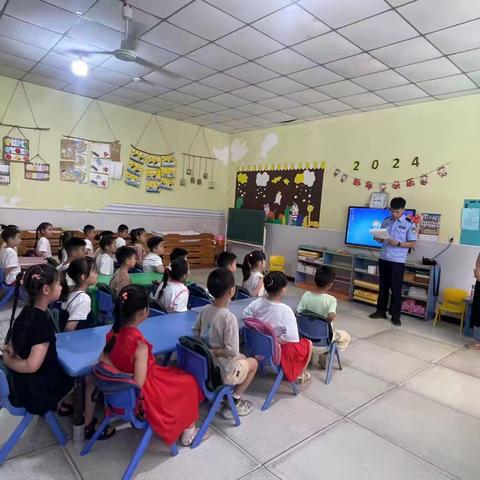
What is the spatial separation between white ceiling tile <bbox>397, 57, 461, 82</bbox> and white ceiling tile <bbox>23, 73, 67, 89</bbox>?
479 cm

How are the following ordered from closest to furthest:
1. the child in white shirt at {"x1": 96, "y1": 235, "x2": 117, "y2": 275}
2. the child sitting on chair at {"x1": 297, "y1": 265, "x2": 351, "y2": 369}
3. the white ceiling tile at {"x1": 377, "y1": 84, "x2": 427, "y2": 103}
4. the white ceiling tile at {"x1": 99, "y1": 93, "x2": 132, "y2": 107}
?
the child sitting on chair at {"x1": 297, "y1": 265, "x2": 351, "y2": 369} → the child in white shirt at {"x1": 96, "y1": 235, "x2": 117, "y2": 275} → the white ceiling tile at {"x1": 377, "y1": 84, "x2": 427, "y2": 103} → the white ceiling tile at {"x1": 99, "y1": 93, "x2": 132, "y2": 107}

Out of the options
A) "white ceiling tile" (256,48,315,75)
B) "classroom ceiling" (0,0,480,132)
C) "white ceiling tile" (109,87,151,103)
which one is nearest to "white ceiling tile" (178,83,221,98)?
"classroom ceiling" (0,0,480,132)

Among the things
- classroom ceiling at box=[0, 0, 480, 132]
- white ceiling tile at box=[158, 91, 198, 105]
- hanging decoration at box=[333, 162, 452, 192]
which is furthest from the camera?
white ceiling tile at box=[158, 91, 198, 105]

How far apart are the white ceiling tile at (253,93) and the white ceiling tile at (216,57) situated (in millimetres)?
743

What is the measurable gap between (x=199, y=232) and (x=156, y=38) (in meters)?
4.62

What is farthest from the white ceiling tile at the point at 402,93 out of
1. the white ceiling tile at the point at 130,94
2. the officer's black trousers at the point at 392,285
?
the white ceiling tile at the point at 130,94

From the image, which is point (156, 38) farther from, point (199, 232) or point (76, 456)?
point (199, 232)

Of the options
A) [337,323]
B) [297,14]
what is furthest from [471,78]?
[337,323]

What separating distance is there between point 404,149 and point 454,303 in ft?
7.51

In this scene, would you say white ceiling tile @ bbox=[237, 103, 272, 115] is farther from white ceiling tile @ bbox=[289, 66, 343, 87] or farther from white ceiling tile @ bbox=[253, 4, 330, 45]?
white ceiling tile @ bbox=[253, 4, 330, 45]

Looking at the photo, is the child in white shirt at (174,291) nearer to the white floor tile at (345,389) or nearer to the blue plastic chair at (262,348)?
the blue plastic chair at (262,348)

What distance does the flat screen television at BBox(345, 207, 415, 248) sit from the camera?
545 centimetres

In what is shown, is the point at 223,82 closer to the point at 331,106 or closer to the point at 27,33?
the point at 331,106

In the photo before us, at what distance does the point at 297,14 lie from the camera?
10.1 feet
